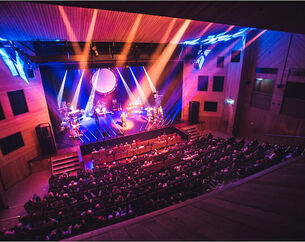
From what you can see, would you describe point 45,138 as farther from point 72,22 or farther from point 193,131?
point 193,131

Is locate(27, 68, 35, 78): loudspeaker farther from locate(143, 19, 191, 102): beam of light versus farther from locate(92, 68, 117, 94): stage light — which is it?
locate(143, 19, 191, 102): beam of light

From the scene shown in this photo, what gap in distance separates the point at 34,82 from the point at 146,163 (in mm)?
8700

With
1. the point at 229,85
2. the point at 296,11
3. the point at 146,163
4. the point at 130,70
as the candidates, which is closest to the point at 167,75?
the point at 130,70

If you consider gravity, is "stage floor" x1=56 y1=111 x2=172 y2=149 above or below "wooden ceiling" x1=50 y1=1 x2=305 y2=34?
below

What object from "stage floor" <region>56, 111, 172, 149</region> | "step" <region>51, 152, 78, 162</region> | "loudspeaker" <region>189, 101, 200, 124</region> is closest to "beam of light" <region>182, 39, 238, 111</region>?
"loudspeaker" <region>189, 101, 200, 124</region>

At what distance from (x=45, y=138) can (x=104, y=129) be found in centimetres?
423

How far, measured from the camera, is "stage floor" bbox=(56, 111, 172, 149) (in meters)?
12.3

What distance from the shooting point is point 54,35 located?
7859 millimetres

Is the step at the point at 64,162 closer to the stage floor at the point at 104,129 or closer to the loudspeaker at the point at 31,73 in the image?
the stage floor at the point at 104,129

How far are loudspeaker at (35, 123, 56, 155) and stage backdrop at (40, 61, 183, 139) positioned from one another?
9.28 ft

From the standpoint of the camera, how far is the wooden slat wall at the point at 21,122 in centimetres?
925

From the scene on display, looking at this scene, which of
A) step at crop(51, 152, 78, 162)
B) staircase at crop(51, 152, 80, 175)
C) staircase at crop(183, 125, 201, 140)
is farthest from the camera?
staircase at crop(183, 125, 201, 140)

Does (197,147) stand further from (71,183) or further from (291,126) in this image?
(71,183)

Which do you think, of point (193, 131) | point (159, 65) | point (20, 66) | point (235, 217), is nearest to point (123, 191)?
point (235, 217)
